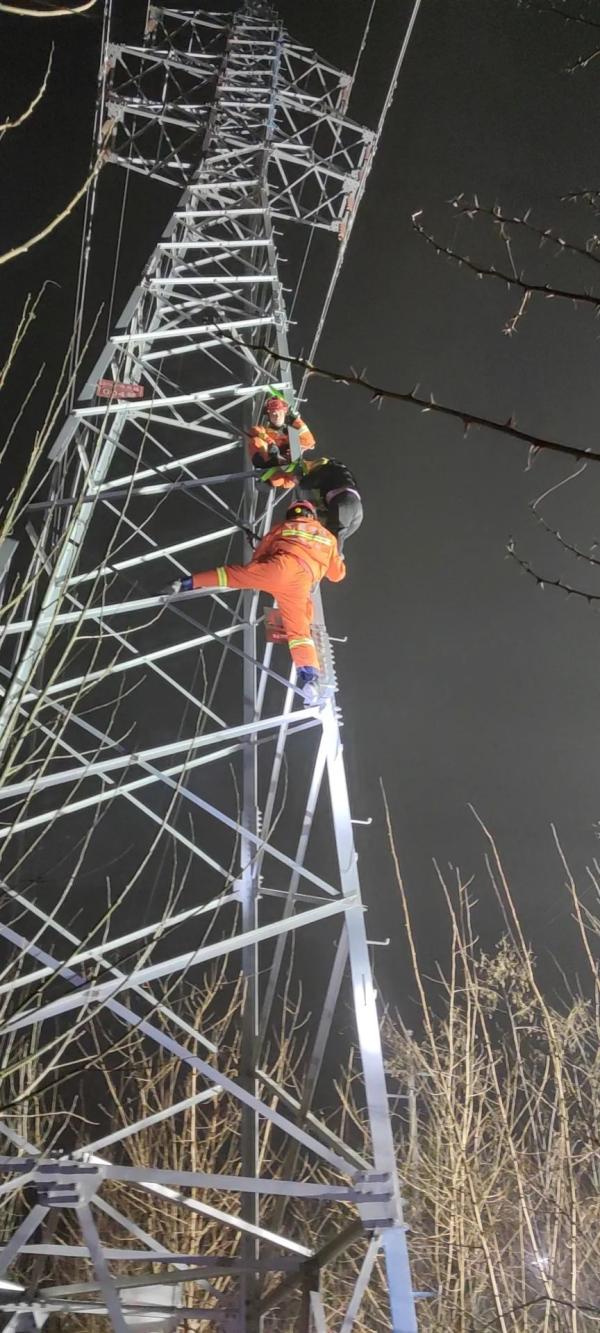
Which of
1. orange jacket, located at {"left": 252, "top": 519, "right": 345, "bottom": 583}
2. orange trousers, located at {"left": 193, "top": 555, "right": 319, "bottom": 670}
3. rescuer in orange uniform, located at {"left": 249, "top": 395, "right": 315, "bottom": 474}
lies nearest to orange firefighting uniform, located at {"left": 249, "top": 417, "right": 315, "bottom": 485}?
rescuer in orange uniform, located at {"left": 249, "top": 395, "right": 315, "bottom": 474}

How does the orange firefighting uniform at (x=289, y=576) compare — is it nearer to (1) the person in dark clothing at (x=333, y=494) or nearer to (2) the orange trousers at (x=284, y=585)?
(2) the orange trousers at (x=284, y=585)

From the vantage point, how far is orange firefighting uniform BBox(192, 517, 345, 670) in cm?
642

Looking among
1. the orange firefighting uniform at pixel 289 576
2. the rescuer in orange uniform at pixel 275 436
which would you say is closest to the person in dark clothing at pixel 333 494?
the rescuer in orange uniform at pixel 275 436

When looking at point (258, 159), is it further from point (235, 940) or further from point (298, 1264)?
point (298, 1264)

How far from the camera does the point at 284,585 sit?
261 inches

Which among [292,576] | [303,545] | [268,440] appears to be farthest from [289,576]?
[268,440]

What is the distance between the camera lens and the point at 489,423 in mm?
1765

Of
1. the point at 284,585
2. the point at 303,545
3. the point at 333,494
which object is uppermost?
the point at 333,494

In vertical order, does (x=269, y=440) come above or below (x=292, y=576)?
above

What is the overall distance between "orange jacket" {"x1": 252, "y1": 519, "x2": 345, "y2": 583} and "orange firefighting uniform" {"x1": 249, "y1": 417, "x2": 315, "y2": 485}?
0.38 meters

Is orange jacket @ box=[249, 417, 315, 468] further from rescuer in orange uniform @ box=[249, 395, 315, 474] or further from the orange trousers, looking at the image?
the orange trousers

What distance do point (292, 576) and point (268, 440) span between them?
123 cm

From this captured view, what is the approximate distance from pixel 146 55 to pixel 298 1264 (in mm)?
10782

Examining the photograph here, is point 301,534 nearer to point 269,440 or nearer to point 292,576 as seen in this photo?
point 292,576
